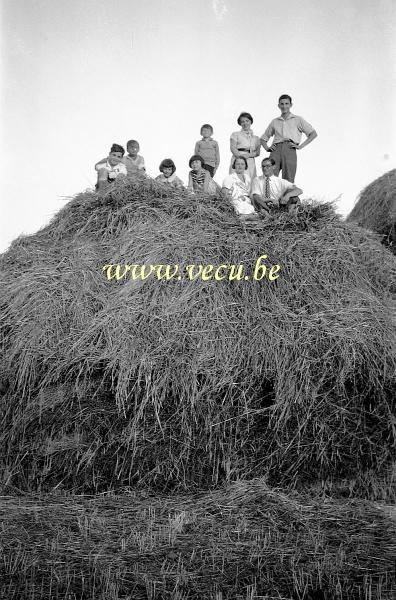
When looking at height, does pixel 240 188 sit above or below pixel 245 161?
below

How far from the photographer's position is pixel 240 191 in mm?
9211

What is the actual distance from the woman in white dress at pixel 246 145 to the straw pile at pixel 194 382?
11.9ft

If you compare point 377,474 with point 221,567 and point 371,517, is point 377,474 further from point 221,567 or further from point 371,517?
point 221,567

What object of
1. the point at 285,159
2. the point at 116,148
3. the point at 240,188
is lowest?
the point at 240,188

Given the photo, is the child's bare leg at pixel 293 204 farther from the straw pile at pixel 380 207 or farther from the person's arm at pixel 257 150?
the straw pile at pixel 380 207

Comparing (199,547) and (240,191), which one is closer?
(199,547)

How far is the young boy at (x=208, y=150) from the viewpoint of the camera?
35.4ft

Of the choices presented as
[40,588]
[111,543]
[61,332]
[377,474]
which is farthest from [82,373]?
[377,474]

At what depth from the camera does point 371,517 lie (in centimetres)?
592

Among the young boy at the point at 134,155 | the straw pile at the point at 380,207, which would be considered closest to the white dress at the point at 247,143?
the young boy at the point at 134,155

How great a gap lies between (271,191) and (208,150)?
6.63 ft

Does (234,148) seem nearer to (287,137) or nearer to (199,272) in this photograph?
(287,137)

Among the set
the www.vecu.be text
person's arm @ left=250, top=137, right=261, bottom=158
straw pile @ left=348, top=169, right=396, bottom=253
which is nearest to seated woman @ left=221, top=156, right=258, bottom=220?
person's arm @ left=250, top=137, right=261, bottom=158

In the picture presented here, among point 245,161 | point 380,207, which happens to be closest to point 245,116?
point 245,161
